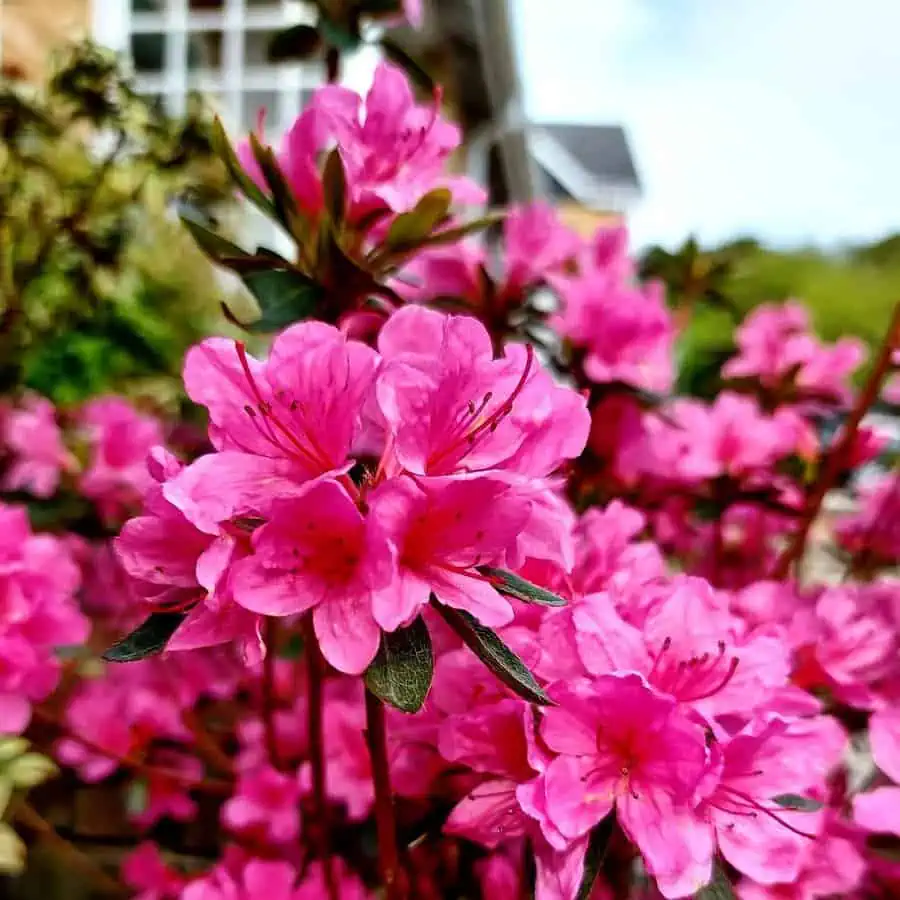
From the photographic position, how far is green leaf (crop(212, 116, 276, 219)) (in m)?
0.64

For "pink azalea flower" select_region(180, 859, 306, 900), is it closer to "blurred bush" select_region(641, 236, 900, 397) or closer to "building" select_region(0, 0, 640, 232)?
"blurred bush" select_region(641, 236, 900, 397)

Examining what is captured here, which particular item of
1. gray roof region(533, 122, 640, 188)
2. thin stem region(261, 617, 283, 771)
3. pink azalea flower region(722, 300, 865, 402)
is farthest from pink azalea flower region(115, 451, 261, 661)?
gray roof region(533, 122, 640, 188)

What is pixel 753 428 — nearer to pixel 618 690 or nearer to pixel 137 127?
pixel 618 690

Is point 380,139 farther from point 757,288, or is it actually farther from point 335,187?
point 757,288

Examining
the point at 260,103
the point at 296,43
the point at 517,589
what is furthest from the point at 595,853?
the point at 260,103

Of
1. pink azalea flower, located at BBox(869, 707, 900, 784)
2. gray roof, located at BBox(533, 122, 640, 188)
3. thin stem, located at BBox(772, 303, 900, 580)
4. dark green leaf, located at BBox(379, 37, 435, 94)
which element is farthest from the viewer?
gray roof, located at BBox(533, 122, 640, 188)

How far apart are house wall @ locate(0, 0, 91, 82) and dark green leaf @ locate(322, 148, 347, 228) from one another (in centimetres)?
187

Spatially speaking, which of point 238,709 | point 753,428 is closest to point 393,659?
point 753,428

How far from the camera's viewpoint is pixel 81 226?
4.76 ft

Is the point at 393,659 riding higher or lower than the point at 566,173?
higher

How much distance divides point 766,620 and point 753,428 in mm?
319

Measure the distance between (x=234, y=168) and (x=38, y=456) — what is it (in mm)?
623

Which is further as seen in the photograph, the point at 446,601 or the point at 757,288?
the point at 757,288

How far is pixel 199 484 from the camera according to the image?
17.0 inches
